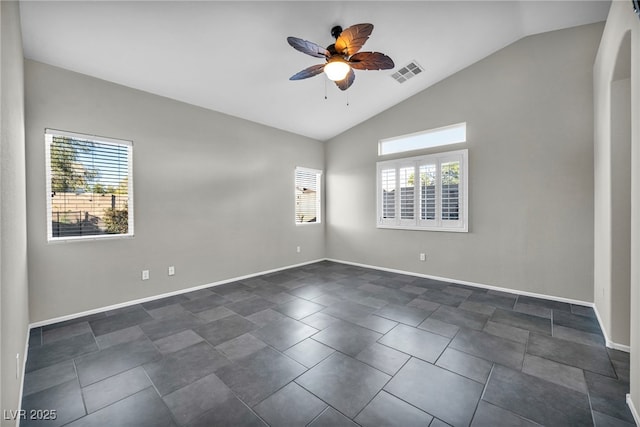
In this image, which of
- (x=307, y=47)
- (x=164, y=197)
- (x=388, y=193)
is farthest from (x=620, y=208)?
(x=164, y=197)

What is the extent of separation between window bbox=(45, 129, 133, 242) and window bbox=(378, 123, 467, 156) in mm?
4290

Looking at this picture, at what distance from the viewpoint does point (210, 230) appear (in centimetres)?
434

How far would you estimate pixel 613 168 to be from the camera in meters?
2.48

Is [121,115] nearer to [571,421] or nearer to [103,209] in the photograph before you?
[103,209]

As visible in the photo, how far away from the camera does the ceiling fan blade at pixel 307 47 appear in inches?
94.7

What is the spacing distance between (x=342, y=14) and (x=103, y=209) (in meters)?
3.69

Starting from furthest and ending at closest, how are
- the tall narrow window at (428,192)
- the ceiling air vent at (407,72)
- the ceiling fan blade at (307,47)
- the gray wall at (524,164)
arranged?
the tall narrow window at (428,192) < the ceiling air vent at (407,72) < the gray wall at (524,164) < the ceiling fan blade at (307,47)

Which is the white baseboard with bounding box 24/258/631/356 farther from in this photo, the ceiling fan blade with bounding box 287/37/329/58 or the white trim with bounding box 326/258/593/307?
the ceiling fan blade with bounding box 287/37/329/58

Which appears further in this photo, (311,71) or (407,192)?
(407,192)

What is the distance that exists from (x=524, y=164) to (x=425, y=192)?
1435 millimetres

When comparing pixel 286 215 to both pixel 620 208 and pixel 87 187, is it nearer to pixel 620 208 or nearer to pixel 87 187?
pixel 87 187

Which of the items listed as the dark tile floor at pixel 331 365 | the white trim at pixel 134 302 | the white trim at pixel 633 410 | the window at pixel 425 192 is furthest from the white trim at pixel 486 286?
the white trim at pixel 134 302

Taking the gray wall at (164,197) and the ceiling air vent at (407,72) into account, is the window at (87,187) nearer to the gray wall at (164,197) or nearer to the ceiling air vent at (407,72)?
the gray wall at (164,197)

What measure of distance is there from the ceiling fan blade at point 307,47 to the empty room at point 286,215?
0.02 m
